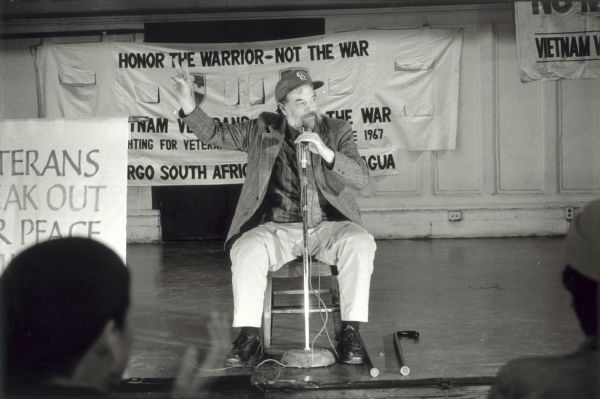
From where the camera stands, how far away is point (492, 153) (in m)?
8.38

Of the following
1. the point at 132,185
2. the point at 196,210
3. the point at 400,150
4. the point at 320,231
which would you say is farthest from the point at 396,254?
the point at 320,231

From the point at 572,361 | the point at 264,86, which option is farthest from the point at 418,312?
the point at 264,86

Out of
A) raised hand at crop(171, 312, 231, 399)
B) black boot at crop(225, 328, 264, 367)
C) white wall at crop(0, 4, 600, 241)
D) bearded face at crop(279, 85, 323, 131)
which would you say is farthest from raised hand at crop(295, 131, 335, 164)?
white wall at crop(0, 4, 600, 241)

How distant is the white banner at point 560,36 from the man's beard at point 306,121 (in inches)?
171

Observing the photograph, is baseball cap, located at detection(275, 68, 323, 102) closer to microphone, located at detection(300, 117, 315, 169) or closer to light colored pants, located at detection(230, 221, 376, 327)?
microphone, located at detection(300, 117, 315, 169)

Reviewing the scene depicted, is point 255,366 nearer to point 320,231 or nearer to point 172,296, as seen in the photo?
point 320,231

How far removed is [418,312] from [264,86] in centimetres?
407

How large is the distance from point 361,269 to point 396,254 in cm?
386

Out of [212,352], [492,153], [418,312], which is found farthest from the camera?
[492,153]

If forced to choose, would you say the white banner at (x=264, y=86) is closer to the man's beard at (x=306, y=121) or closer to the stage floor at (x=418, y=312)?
the stage floor at (x=418, y=312)

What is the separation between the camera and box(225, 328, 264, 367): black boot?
3539mm

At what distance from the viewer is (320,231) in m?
3.80

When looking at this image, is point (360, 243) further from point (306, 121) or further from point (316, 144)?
point (306, 121)

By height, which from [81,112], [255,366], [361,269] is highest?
[81,112]
